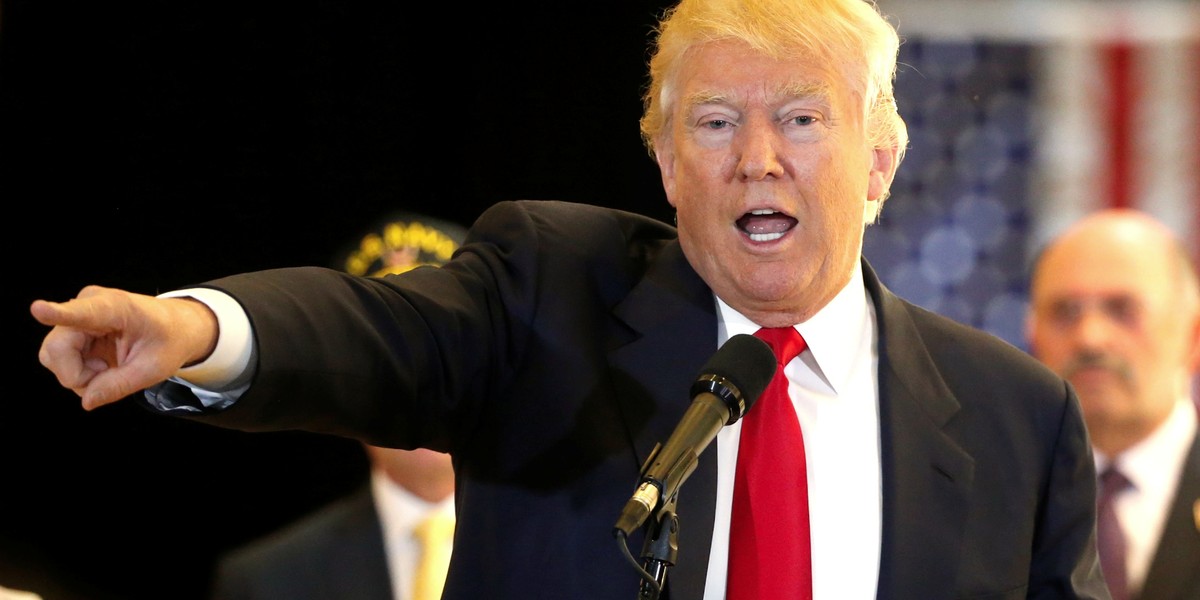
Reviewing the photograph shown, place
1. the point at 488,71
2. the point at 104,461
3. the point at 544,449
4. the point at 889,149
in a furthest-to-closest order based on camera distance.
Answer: the point at 488,71 → the point at 104,461 → the point at 889,149 → the point at 544,449

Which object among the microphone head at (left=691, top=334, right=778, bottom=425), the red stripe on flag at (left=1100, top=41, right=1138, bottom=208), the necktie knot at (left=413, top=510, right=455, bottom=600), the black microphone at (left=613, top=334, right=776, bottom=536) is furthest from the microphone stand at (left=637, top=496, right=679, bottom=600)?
the red stripe on flag at (left=1100, top=41, right=1138, bottom=208)

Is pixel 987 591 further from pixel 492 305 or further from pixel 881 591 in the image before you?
pixel 492 305

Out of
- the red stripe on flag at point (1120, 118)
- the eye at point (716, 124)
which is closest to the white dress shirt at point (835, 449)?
the eye at point (716, 124)

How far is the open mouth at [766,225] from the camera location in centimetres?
169

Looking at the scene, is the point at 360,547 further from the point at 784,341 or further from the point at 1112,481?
the point at 1112,481

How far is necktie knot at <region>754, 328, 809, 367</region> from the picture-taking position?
171cm

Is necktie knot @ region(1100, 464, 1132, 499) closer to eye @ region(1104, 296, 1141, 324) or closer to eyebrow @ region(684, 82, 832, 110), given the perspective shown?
eye @ region(1104, 296, 1141, 324)

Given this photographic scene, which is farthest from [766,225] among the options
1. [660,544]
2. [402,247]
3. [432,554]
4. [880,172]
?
[402,247]

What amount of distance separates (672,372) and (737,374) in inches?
11.9

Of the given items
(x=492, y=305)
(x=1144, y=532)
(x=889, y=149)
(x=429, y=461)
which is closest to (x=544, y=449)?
(x=492, y=305)

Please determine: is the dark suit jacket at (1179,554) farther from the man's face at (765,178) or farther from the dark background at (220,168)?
the man's face at (765,178)

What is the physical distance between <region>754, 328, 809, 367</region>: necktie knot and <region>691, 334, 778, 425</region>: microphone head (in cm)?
33

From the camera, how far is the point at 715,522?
159 centimetres

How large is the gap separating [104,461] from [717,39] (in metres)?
2.44
